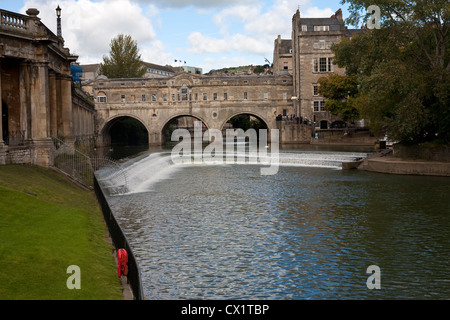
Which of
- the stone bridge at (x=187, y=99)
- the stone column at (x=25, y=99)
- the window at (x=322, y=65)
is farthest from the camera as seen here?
the stone bridge at (x=187, y=99)

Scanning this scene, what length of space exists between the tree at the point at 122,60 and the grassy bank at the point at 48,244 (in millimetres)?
80921

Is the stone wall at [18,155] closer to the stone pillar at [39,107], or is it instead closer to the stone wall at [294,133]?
the stone pillar at [39,107]

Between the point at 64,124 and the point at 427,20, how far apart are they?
22813mm

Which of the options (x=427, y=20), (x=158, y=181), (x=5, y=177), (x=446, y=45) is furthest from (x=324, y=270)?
(x=446, y=45)

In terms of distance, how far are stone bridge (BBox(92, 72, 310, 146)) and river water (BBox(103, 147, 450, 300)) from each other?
161 feet

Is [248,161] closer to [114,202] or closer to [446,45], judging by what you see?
[446,45]

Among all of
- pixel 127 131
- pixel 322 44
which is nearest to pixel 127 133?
pixel 127 131

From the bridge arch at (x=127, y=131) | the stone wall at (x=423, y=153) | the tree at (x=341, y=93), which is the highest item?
the tree at (x=341, y=93)

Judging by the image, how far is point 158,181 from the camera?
1200 inches

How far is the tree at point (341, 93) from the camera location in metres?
67.2

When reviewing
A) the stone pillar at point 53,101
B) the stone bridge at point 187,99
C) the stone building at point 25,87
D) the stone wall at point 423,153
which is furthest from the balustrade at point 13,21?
the stone bridge at point 187,99

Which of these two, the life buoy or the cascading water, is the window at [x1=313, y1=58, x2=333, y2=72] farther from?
the life buoy

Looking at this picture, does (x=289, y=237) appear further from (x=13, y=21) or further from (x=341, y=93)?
(x=341, y=93)

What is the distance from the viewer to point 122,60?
322 feet
